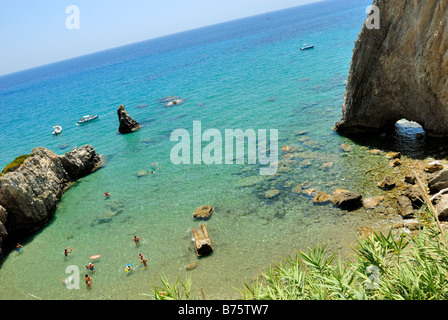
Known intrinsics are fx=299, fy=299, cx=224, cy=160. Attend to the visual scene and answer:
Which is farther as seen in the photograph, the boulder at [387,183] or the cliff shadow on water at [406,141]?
the cliff shadow on water at [406,141]

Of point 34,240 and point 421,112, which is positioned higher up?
point 421,112

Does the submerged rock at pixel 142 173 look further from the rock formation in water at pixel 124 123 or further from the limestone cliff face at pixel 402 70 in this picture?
the limestone cliff face at pixel 402 70

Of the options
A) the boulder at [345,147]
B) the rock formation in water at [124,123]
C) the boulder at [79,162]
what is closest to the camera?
the boulder at [345,147]

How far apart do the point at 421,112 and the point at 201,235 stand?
802 inches

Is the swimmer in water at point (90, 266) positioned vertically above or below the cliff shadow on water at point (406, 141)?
below

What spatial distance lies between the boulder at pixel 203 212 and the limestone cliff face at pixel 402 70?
55.5ft

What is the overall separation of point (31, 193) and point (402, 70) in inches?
1331

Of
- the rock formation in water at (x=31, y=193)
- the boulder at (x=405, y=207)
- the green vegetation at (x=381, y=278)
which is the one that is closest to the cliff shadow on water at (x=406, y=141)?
the boulder at (x=405, y=207)

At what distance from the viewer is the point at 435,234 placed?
11.2 metres

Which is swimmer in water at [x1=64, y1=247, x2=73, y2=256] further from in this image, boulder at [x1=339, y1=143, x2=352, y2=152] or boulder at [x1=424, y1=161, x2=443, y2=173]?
boulder at [x1=424, y1=161, x2=443, y2=173]

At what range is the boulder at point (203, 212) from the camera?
23859mm

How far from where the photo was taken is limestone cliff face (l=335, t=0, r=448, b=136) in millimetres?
21594

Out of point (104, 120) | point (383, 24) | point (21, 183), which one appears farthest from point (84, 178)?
point (383, 24)

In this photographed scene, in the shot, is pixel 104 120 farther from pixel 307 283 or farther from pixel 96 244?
pixel 307 283
